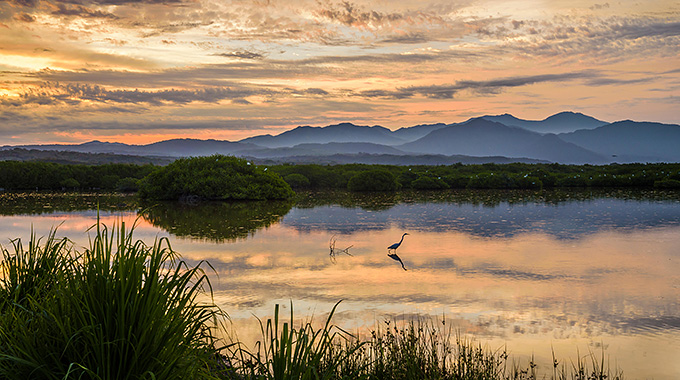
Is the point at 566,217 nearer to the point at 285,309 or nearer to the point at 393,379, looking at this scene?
the point at 285,309

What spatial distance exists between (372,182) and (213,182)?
1468 centimetres

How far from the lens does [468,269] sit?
1277 cm

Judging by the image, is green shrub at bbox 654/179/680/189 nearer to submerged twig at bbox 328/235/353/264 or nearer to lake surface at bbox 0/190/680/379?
lake surface at bbox 0/190/680/379

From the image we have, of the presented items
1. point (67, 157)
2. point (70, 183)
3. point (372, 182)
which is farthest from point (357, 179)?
point (67, 157)

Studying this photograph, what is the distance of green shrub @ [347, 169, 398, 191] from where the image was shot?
43250 mm

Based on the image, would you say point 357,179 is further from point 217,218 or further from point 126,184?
point 217,218

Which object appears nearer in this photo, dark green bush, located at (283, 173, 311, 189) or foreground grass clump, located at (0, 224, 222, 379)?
foreground grass clump, located at (0, 224, 222, 379)

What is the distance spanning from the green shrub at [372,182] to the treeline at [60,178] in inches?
689

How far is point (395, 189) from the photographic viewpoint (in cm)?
4400

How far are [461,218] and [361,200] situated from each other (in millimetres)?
11045

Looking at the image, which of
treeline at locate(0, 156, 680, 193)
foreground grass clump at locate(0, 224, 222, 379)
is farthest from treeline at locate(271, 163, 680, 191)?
foreground grass clump at locate(0, 224, 222, 379)

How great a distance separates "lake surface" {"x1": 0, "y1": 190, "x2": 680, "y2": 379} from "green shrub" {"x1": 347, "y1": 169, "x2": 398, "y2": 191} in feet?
54.3

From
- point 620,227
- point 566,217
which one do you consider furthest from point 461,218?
point 620,227

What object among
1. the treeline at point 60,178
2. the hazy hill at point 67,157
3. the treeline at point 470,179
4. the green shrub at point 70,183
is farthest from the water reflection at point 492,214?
the hazy hill at point 67,157
